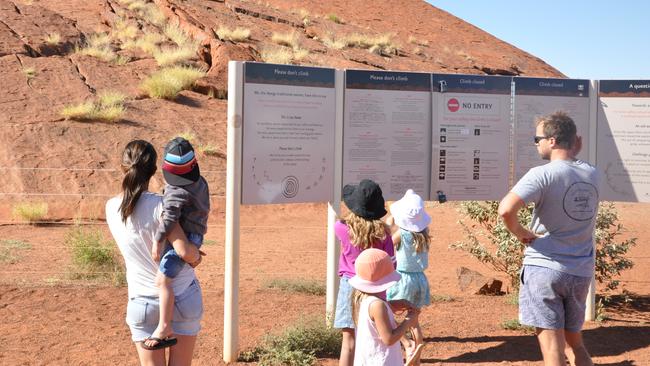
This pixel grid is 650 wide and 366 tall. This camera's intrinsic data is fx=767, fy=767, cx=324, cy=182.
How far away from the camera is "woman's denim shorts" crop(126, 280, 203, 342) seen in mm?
3715

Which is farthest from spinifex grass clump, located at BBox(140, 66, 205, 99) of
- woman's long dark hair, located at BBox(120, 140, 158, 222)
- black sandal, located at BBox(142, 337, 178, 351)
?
black sandal, located at BBox(142, 337, 178, 351)

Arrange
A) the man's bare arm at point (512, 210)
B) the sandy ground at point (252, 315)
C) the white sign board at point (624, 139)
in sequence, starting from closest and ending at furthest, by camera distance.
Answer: the man's bare arm at point (512, 210) → the sandy ground at point (252, 315) → the white sign board at point (624, 139)

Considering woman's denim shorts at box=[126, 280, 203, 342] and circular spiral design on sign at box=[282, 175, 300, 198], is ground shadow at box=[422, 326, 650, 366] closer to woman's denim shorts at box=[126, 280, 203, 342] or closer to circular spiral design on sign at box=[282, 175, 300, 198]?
circular spiral design on sign at box=[282, 175, 300, 198]

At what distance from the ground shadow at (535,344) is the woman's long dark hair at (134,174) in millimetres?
3355

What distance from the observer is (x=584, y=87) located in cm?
753

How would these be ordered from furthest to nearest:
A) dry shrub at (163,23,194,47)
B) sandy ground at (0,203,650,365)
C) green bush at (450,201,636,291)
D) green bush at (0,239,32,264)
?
dry shrub at (163,23,194,47) < green bush at (0,239,32,264) < green bush at (450,201,636,291) < sandy ground at (0,203,650,365)

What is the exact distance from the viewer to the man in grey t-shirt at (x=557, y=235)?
4285 mm

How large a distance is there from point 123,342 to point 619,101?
522 cm

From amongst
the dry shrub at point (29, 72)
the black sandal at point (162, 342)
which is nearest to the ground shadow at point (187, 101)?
the dry shrub at point (29, 72)

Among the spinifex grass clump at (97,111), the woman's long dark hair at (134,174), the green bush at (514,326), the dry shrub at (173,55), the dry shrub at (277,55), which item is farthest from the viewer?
the dry shrub at (277,55)

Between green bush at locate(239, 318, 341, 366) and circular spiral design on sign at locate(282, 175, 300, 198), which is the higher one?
circular spiral design on sign at locate(282, 175, 300, 198)

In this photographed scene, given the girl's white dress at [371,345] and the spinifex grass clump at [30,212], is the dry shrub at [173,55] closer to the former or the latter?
the spinifex grass clump at [30,212]

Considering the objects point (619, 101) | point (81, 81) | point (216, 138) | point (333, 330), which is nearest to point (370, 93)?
point (333, 330)

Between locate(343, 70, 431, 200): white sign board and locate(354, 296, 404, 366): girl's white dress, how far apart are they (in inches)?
113
